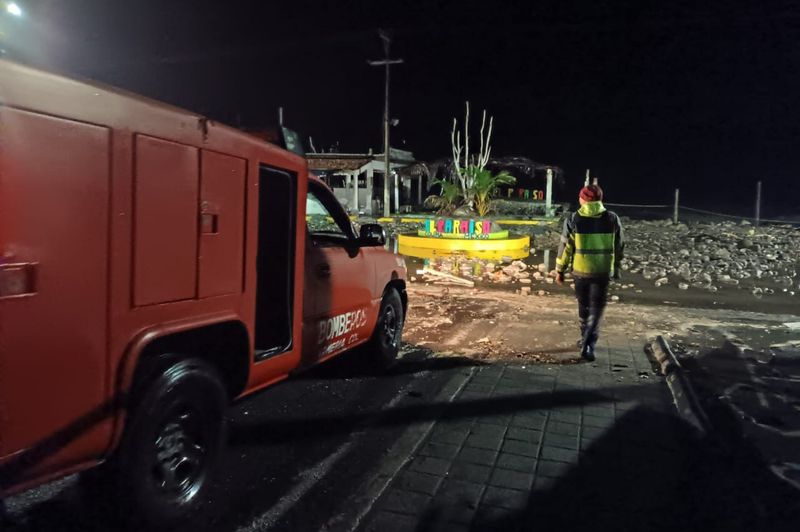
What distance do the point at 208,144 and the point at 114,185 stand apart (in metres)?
0.67

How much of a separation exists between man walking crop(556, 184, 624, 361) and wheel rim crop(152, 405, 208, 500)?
432cm

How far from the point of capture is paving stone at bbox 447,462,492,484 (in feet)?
12.6

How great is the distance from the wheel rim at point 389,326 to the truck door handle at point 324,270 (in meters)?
1.45

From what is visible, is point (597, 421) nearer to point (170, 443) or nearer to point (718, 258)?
point (170, 443)

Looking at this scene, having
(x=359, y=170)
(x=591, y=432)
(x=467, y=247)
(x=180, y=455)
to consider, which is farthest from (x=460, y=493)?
(x=359, y=170)

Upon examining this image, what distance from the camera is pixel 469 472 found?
3912 millimetres

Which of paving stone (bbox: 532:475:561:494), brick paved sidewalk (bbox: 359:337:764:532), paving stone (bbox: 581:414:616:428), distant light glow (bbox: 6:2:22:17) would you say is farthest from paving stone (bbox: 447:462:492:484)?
distant light glow (bbox: 6:2:22:17)

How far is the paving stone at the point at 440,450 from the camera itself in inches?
164

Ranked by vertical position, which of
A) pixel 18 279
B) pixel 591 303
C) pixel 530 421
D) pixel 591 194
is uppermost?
pixel 591 194

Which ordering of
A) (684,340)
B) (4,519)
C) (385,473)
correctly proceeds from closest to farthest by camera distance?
(4,519)
(385,473)
(684,340)

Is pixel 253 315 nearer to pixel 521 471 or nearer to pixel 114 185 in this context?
pixel 114 185

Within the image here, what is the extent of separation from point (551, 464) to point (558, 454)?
18cm

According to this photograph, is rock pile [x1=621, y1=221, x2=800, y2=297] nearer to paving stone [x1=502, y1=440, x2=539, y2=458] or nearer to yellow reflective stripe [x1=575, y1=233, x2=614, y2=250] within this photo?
yellow reflective stripe [x1=575, y1=233, x2=614, y2=250]

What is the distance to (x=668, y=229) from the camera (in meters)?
23.5
